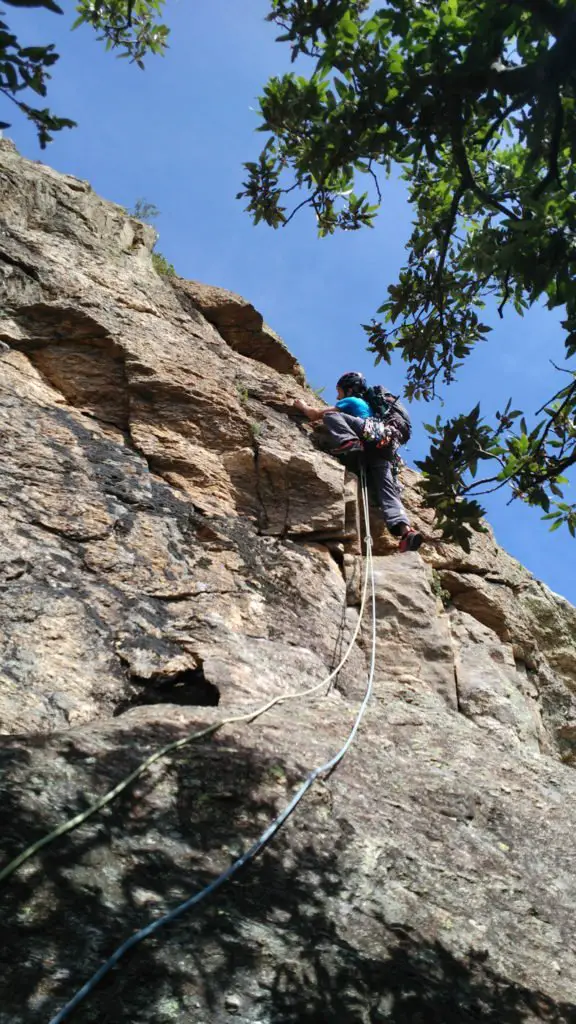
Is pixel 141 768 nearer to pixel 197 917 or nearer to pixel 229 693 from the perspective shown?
pixel 197 917

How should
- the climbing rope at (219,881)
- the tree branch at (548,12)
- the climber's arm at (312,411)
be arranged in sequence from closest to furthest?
the climbing rope at (219,881), the tree branch at (548,12), the climber's arm at (312,411)

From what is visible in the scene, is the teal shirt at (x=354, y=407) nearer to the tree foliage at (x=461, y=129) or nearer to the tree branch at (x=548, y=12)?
the tree foliage at (x=461, y=129)

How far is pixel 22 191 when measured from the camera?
28.9ft

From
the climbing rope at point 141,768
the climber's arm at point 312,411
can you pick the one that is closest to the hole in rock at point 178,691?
the climbing rope at point 141,768

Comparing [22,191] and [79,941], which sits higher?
[22,191]

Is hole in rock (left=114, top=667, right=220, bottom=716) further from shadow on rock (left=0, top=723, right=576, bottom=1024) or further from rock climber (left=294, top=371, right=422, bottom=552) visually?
rock climber (left=294, top=371, right=422, bottom=552)

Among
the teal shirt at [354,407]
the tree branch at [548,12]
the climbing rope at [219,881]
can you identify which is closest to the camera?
the climbing rope at [219,881]

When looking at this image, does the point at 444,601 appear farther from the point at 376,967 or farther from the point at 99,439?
the point at 376,967

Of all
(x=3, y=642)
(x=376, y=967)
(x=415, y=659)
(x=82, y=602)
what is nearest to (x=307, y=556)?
(x=415, y=659)

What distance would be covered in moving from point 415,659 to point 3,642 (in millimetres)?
3527

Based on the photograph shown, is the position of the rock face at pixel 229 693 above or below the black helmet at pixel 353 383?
below

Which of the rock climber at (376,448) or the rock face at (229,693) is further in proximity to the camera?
the rock climber at (376,448)

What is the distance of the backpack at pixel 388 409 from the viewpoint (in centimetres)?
921

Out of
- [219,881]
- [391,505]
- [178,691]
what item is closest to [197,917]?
[219,881]
